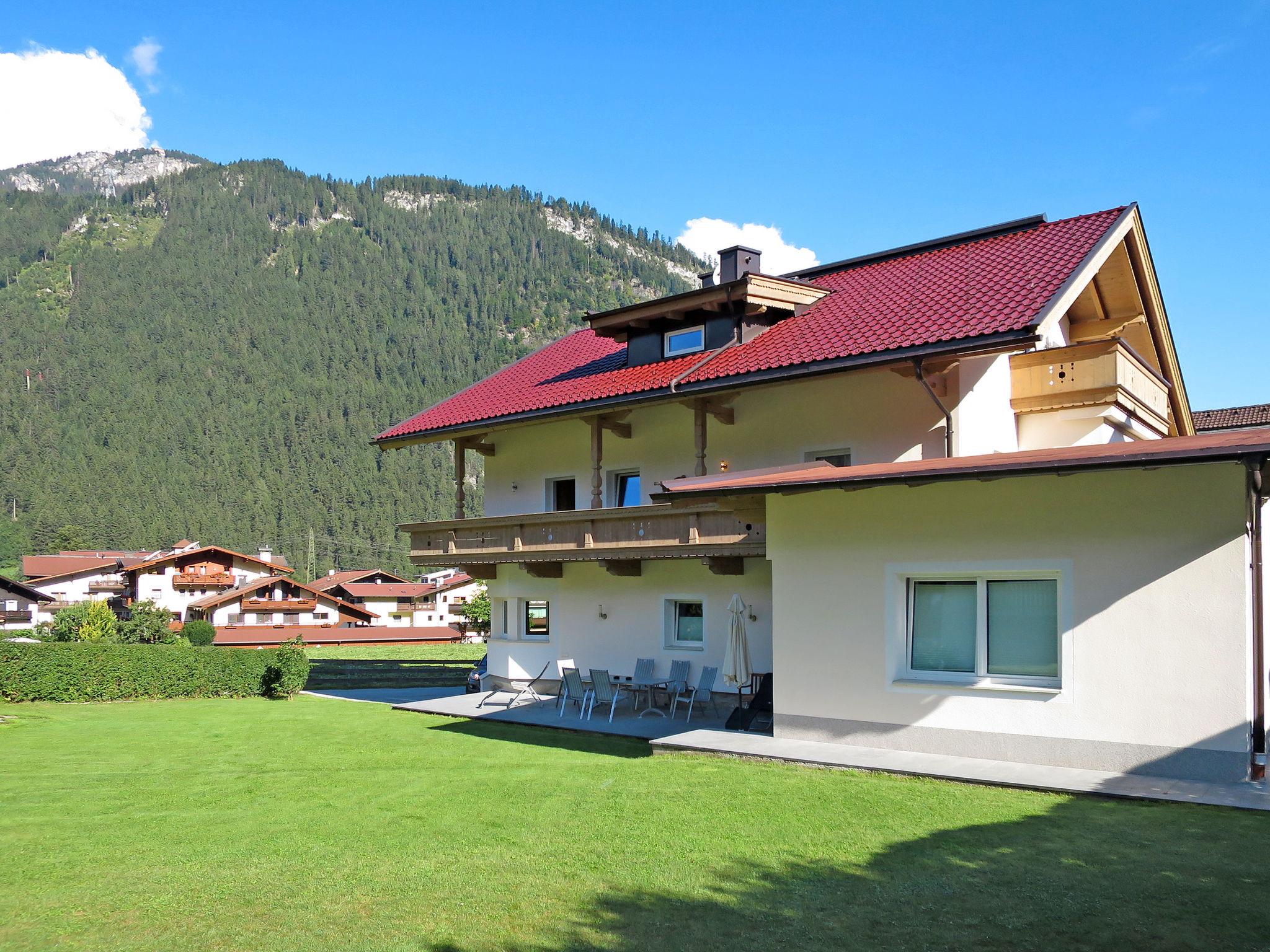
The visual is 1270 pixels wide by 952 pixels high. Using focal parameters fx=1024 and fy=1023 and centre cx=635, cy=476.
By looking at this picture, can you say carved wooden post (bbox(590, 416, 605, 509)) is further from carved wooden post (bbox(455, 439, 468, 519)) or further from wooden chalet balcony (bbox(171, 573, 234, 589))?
wooden chalet balcony (bbox(171, 573, 234, 589))

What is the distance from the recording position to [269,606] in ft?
300

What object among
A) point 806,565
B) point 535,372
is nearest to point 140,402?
point 535,372

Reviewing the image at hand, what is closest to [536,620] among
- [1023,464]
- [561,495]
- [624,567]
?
[561,495]

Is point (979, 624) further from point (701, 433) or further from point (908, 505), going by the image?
point (701, 433)

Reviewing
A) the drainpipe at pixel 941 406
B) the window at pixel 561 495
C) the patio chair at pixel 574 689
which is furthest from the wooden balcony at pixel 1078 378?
the window at pixel 561 495

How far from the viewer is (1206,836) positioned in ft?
27.5

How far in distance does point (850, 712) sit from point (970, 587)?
2.27 m

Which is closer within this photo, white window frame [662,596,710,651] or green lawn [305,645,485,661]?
white window frame [662,596,710,651]

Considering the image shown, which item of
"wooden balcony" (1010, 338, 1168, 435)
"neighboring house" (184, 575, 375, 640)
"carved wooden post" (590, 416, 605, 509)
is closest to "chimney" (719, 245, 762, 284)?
"carved wooden post" (590, 416, 605, 509)

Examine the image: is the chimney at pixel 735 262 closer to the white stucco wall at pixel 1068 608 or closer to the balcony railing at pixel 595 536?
the balcony railing at pixel 595 536

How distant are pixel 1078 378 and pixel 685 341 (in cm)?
770

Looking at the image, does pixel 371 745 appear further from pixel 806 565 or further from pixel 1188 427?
pixel 1188 427

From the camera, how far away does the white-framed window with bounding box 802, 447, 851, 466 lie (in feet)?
58.3

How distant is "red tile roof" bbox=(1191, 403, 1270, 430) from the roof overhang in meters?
21.1
